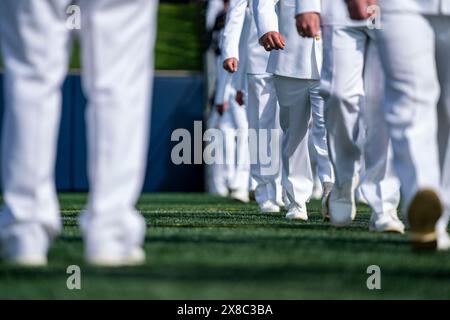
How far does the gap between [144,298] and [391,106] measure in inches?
95.0

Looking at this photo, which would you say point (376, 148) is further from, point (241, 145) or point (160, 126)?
point (160, 126)

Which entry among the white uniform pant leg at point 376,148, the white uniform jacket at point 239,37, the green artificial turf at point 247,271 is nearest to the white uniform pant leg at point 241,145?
the white uniform jacket at point 239,37

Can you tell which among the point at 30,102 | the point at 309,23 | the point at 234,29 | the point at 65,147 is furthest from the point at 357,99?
the point at 65,147

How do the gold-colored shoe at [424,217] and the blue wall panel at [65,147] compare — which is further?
the blue wall panel at [65,147]

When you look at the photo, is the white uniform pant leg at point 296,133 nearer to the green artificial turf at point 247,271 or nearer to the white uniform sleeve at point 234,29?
the white uniform sleeve at point 234,29

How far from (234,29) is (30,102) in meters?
7.18

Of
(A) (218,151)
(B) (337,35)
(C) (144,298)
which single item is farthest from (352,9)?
(A) (218,151)

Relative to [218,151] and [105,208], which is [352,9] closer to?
Answer: [105,208]

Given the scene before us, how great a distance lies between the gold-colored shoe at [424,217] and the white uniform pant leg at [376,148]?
1.87 meters

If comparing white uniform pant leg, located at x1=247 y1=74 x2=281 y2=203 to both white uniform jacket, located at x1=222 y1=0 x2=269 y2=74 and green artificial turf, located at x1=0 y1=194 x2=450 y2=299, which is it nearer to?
white uniform jacket, located at x1=222 y1=0 x2=269 y2=74

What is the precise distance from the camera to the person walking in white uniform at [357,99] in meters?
7.80

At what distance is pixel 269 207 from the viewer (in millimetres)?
11438

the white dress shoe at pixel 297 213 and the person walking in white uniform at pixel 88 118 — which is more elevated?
the person walking in white uniform at pixel 88 118

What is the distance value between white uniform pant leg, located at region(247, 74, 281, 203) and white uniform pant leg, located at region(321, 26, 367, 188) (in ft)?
11.0
